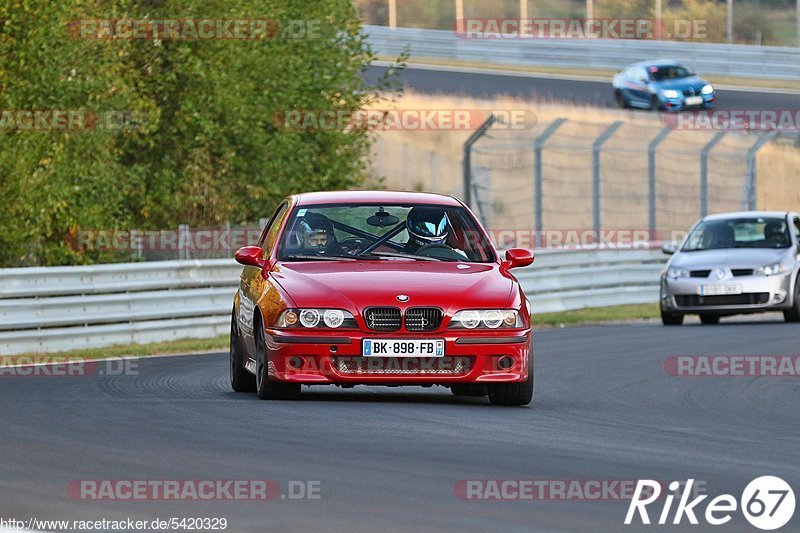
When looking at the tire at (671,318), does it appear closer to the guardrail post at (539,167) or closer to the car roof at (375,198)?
the guardrail post at (539,167)

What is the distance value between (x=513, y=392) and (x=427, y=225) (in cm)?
147

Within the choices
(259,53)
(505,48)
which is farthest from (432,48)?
(259,53)

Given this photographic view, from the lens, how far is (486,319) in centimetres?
1154

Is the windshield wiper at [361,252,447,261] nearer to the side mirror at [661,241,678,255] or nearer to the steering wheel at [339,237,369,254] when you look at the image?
the steering wheel at [339,237,369,254]

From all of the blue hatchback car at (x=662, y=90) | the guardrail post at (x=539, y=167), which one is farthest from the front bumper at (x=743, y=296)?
the blue hatchback car at (x=662, y=90)

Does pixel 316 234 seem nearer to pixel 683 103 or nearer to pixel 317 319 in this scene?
pixel 317 319

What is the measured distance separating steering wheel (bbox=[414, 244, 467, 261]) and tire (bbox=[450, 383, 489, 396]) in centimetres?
90

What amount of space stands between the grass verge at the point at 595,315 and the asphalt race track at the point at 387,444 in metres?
9.97

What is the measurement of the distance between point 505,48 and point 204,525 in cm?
5158

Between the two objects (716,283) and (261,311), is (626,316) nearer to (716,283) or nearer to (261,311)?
(716,283)

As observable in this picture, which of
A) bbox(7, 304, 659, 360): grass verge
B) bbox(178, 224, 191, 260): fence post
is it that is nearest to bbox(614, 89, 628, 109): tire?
bbox(7, 304, 659, 360): grass verge

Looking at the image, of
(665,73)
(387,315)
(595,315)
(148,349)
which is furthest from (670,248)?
(665,73)

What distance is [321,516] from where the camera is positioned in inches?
276

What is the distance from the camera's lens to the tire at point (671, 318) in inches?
914
